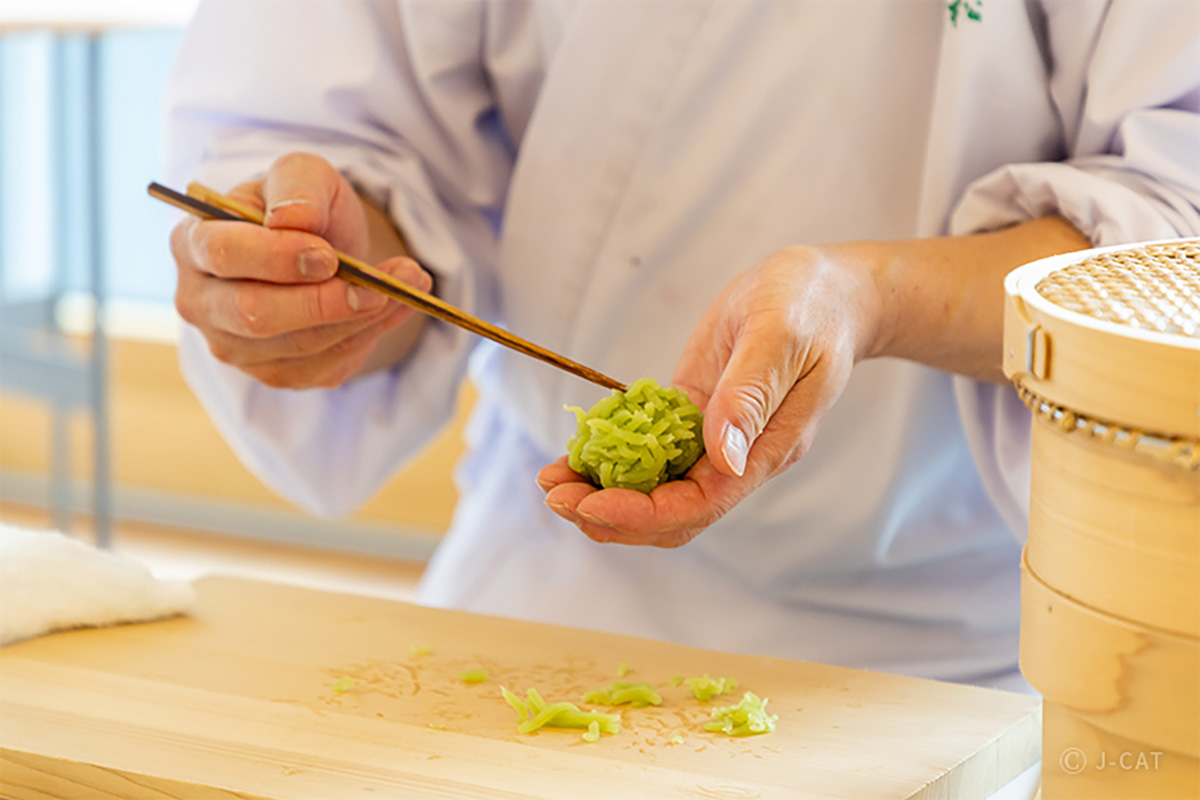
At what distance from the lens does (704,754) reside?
852 mm

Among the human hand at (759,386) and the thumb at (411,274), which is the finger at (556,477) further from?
the thumb at (411,274)

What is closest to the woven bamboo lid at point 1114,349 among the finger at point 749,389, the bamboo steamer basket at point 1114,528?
the bamboo steamer basket at point 1114,528

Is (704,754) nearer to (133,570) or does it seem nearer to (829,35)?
(133,570)

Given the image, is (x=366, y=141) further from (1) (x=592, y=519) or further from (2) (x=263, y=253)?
(1) (x=592, y=519)

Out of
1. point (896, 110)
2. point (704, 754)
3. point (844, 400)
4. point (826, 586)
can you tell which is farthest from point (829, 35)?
point (704, 754)

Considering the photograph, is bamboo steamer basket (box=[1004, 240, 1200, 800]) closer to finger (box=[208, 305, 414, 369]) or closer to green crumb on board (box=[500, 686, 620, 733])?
green crumb on board (box=[500, 686, 620, 733])

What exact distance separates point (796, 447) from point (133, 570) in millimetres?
593

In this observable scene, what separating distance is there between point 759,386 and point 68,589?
617mm

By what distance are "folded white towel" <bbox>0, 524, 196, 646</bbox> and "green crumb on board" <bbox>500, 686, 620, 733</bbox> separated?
1.23ft

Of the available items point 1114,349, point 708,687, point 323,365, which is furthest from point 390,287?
point 1114,349

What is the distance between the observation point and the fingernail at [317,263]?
1.05 metres

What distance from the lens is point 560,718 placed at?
889 millimetres

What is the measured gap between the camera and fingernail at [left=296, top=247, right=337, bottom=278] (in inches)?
41.2

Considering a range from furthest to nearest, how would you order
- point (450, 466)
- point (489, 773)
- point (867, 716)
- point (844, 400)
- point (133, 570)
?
point (450, 466) → point (844, 400) → point (133, 570) → point (867, 716) → point (489, 773)
